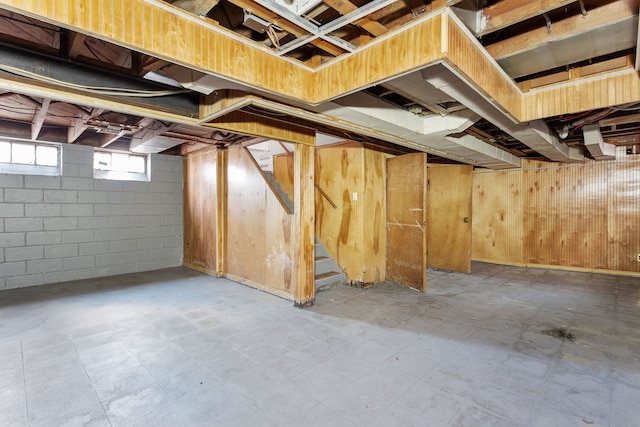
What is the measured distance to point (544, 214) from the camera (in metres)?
5.64

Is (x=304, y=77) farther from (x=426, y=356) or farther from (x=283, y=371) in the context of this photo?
(x=426, y=356)

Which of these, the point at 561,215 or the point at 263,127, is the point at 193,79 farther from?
the point at 561,215

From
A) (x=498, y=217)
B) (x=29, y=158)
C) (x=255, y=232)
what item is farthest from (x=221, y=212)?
(x=498, y=217)

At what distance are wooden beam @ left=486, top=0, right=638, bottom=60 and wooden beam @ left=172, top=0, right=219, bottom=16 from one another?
165cm

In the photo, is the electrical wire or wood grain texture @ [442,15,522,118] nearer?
wood grain texture @ [442,15,522,118]

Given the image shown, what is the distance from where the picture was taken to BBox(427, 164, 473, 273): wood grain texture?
5297mm

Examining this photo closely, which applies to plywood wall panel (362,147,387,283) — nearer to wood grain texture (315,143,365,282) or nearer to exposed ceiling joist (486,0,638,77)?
wood grain texture (315,143,365,282)

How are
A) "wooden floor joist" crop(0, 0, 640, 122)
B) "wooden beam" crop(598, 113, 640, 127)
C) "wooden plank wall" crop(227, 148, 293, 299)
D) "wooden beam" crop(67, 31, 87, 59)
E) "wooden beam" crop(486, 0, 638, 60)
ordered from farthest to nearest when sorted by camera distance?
"wooden plank wall" crop(227, 148, 293, 299)
"wooden beam" crop(598, 113, 640, 127)
"wooden beam" crop(67, 31, 87, 59)
"wooden beam" crop(486, 0, 638, 60)
"wooden floor joist" crop(0, 0, 640, 122)

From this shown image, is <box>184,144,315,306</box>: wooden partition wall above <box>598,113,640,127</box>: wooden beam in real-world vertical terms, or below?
below

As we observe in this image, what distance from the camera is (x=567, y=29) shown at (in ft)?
5.41

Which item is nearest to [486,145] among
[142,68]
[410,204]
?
[410,204]

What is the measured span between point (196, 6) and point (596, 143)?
14.8 feet

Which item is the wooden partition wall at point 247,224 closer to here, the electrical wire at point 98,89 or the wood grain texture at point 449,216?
the electrical wire at point 98,89

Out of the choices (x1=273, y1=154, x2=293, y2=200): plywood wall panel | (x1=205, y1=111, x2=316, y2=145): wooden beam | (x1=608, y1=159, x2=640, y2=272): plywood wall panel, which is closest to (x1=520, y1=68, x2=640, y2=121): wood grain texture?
(x1=205, y1=111, x2=316, y2=145): wooden beam
